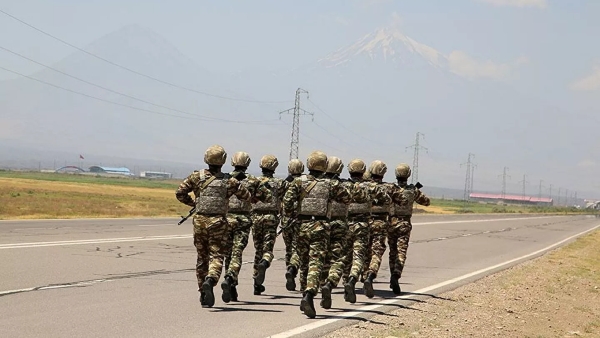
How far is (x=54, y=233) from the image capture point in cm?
2288

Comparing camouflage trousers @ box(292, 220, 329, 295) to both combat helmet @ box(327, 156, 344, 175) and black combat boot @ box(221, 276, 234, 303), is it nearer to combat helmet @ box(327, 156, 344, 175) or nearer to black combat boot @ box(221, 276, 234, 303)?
combat helmet @ box(327, 156, 344, 175)

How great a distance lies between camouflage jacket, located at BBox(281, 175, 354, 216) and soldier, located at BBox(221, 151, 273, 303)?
2.55 feet

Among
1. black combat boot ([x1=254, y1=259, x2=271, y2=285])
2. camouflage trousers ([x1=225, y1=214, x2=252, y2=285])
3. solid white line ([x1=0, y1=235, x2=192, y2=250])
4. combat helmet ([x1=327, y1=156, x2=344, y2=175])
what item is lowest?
solid white line ([x1=0, y1=235, x2=192, y2=250])

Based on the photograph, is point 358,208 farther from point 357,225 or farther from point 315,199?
point 315,199

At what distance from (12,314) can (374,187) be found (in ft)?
19.6

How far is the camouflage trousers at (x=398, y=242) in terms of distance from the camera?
13.6 meters

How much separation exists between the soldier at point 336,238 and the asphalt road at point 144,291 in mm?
513

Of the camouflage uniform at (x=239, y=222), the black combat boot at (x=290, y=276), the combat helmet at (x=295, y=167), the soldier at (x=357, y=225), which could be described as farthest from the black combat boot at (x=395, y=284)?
the camouflage uniform at (x=239, y=222)

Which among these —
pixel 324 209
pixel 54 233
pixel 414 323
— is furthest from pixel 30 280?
pixel 54 233

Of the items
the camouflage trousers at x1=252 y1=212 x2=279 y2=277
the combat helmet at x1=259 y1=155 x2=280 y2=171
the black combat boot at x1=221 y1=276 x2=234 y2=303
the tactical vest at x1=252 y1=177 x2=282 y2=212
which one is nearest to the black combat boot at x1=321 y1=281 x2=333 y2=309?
the black combat boot at x1=221 y1=276 x2=234 y2=303

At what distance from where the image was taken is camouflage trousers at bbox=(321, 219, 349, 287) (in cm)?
1121

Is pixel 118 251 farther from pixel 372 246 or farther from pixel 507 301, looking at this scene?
pixel 507 301

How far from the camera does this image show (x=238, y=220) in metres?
12.6

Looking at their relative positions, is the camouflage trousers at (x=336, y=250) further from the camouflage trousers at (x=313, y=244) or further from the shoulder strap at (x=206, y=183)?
the shoulder strap at (x=206, y=183)
